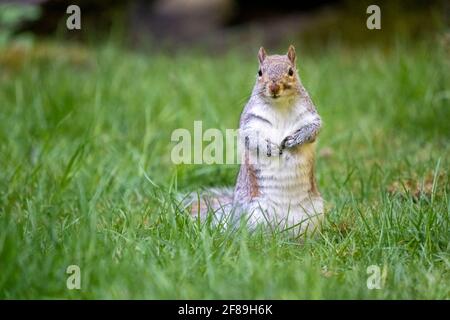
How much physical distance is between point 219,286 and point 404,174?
5.97 feet

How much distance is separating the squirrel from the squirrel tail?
0.14 metres

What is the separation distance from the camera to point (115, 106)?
5.02 metres

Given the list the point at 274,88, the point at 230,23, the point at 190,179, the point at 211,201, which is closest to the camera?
the point at 274,88

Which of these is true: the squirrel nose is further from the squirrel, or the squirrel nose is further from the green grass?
the green grass

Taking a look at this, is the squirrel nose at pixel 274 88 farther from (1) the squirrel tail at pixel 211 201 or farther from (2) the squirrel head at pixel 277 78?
(1) the squirrel tail at pixel 211 201

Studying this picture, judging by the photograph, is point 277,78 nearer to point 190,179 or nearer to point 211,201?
point 211,201

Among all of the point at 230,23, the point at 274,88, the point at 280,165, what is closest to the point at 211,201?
the point at 280,165

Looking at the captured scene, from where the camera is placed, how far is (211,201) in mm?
3559

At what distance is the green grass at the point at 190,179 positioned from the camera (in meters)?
2.52

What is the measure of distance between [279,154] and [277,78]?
32 cm

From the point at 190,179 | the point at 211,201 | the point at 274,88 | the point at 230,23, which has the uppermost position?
the point at 230,23

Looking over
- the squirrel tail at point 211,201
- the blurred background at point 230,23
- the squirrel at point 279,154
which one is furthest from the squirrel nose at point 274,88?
the blurred background at point 230,23

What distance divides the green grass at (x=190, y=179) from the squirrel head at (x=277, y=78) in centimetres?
58

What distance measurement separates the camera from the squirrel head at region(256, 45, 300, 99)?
3080 mm
